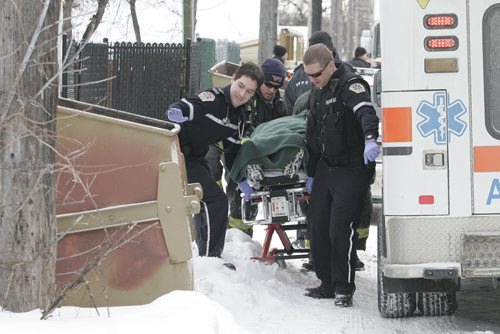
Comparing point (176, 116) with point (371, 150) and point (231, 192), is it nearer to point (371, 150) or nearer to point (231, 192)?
point (371, 150)

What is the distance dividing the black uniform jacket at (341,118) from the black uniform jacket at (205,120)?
0.72m

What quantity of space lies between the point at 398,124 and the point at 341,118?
4.84 ft

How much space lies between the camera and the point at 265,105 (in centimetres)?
909

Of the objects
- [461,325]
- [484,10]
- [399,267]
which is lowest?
[461,325]

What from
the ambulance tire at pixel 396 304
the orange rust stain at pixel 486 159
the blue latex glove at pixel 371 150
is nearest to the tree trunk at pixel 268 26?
the blue latex glove at pixel 371 150

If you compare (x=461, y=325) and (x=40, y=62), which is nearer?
(x=40, y=62)

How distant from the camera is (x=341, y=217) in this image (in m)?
7.52

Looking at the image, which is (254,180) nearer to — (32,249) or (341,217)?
(341,217)

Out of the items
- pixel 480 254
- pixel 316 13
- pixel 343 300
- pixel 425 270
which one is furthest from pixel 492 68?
pixel 316 13

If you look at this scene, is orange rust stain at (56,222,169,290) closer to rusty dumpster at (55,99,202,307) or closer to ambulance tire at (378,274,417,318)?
rusty dumpster at (55,99,202,307)

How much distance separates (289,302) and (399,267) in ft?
5.25

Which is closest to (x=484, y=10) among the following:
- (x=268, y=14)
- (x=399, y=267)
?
(x=399, y=267)

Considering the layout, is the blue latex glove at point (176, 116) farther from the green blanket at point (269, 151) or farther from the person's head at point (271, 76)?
the person's head at point (271, 76)

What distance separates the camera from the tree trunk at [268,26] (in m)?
21.6
